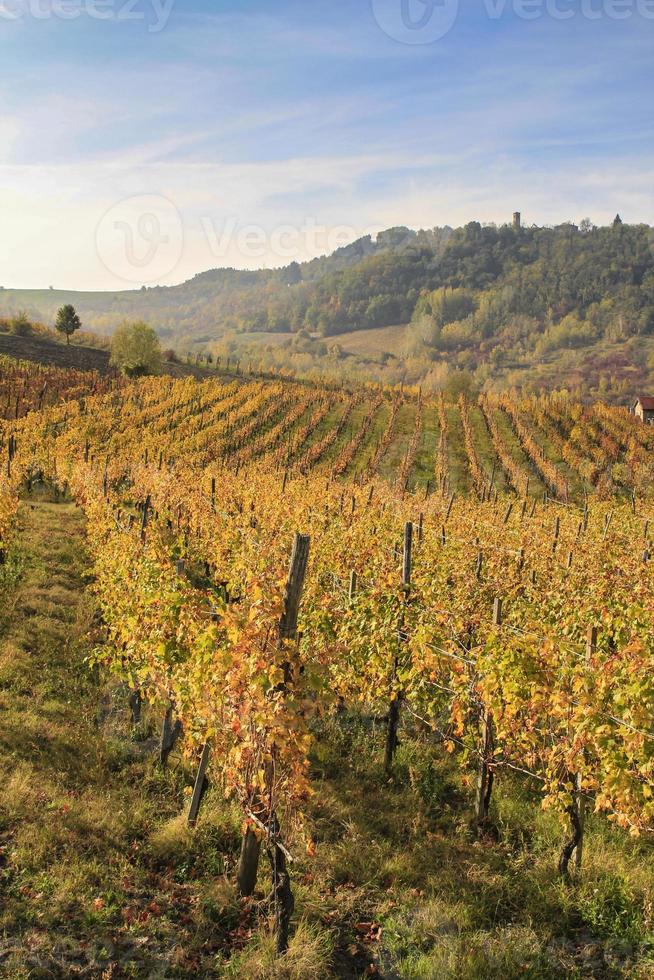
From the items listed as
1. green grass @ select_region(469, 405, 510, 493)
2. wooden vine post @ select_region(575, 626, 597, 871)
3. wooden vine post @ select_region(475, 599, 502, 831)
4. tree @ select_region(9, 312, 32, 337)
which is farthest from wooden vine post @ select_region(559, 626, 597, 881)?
tree @ select_region(9, 312, 32, 337)

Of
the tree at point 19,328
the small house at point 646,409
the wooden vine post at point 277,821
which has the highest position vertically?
the tree at point 19,328

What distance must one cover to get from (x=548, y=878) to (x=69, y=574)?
14.5 m

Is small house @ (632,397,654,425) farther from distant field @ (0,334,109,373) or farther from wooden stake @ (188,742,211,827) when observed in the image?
wooden stake @ (188,742,211,827)

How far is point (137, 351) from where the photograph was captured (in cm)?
7181

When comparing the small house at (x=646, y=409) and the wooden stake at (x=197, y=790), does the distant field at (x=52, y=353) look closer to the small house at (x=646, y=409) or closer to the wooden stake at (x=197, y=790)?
the small house at (x=646, y=409)

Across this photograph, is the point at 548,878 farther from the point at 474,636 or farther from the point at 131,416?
the point at 131,416

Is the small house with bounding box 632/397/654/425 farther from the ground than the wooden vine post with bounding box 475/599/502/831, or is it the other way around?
the small house with bounding box 632/397/654/425

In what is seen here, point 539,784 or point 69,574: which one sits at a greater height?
point 69,574

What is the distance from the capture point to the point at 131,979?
18.1ft

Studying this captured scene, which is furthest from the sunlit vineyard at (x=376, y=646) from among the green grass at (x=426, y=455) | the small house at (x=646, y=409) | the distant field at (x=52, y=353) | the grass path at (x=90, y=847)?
the small house at (x=646, y=409)

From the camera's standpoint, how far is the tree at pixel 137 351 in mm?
71500

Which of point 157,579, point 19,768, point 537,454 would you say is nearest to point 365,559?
point 157,579

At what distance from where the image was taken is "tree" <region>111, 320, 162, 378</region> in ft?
235

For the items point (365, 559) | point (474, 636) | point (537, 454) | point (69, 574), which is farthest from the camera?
point (537, 454)
